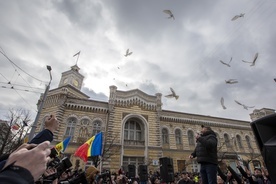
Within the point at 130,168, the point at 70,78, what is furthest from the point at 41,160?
the point at 70,78

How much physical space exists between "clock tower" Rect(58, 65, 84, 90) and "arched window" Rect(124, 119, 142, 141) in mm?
10580

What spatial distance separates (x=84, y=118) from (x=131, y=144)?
22.3ft

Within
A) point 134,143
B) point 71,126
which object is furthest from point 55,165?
point 134,143

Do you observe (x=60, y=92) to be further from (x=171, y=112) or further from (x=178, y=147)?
(x=178, y=147)

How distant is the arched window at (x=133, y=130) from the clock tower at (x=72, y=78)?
10580mm

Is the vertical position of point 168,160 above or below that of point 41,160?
above

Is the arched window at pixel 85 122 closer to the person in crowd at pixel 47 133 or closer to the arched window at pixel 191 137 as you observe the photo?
the arched window at pixel 191 137

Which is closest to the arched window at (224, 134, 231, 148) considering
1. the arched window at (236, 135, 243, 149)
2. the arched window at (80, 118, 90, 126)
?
the arched window at (236, 135, 243, 149)

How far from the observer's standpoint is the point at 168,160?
7.26 m

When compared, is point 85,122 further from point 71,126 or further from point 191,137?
point 191,137

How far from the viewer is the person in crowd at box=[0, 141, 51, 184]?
99 cm

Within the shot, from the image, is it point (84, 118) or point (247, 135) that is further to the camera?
point (247, 135)

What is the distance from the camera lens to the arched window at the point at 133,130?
21598mm

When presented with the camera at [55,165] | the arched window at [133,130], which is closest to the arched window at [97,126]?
the arched window at [133,130]
